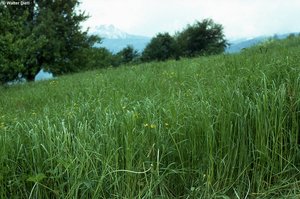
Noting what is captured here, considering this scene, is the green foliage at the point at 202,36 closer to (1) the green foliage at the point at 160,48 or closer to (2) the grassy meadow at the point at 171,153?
(1) the green foliage at the point at 160,48

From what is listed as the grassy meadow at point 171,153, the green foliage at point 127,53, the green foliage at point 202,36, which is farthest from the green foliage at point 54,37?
the grassy meadow at point 171,153

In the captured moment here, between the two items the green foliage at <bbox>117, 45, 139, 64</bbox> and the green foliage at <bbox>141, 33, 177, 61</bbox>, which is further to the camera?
the green foliage at <bbox>117, 45, 139, 64</bbox>

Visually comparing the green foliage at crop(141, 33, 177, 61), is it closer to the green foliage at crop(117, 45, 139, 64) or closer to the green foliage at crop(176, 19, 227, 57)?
the green foliage at crop(176, 19, 227, 57)

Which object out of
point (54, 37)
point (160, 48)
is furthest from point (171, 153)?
point (160, 48)

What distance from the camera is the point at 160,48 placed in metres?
42.2

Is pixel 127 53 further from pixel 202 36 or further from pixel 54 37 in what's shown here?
pixel 54 37

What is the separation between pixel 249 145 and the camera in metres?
3.12

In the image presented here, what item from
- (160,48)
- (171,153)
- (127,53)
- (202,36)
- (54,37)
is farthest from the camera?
(127,53)

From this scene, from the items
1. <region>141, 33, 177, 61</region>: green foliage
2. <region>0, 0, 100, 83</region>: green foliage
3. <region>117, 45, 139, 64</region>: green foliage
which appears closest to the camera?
<region>0, 0, 100, 83</region>: green foliage

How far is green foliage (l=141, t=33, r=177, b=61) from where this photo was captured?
42.1 meters

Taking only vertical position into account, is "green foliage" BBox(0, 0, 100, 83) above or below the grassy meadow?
above

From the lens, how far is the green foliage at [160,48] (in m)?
42.1

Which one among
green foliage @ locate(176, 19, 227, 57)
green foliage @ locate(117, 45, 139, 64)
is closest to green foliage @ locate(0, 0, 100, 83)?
green foliage @ locate(176, 19, 227, 57)

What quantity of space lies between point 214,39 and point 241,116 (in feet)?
136
